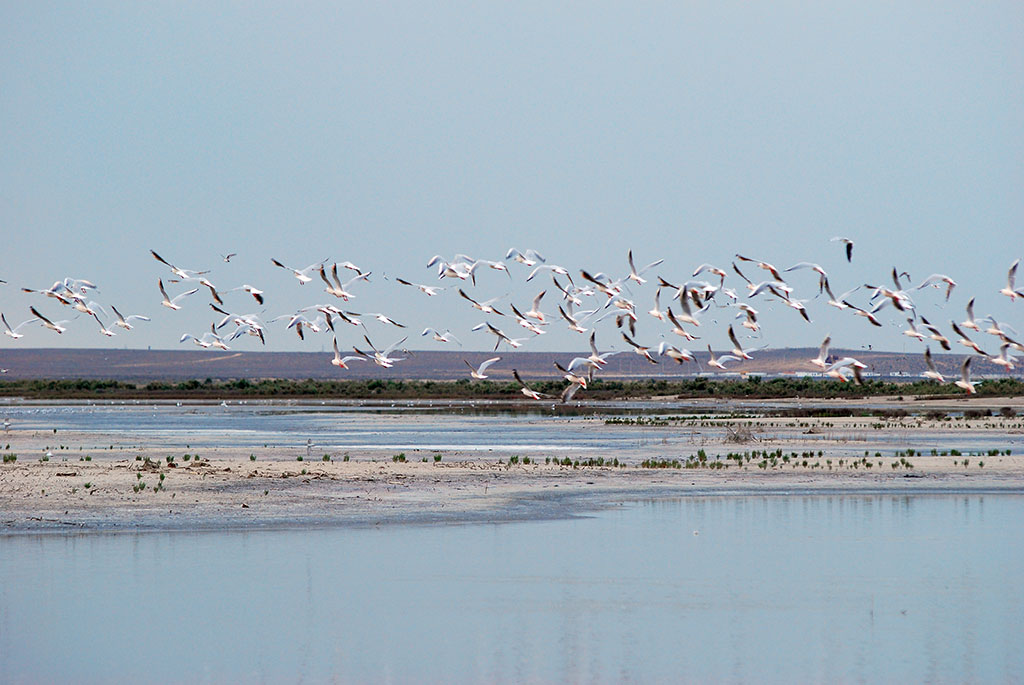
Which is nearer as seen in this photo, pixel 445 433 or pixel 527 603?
pixel 527 603

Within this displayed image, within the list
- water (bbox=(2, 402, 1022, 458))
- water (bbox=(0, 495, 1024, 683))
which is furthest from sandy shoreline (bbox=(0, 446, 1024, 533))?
water (bbox=(2, 402, 1022, 458))

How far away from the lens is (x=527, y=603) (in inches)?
603

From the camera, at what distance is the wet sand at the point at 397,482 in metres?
22.6

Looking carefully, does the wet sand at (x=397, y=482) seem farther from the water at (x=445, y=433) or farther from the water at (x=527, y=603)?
the water at (x=527, y=603)

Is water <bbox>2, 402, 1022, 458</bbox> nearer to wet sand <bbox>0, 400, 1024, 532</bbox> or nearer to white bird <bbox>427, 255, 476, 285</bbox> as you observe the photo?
wet sand <bbox>0, 400, 1024, 532</bbox>

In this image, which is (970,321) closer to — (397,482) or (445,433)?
(397,482)

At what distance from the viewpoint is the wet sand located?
74.0 feet

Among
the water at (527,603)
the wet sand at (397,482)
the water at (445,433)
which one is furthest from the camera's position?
the water at (445,433)

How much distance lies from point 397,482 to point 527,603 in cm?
1254

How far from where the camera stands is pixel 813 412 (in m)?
63.3

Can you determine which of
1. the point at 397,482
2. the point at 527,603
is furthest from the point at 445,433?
the point at 527,603

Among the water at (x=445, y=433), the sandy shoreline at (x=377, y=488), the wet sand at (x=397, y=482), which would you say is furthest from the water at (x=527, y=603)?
the water at (x=445, y=433)

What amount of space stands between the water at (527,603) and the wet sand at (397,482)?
193cm

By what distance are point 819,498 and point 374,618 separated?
13.6 m
